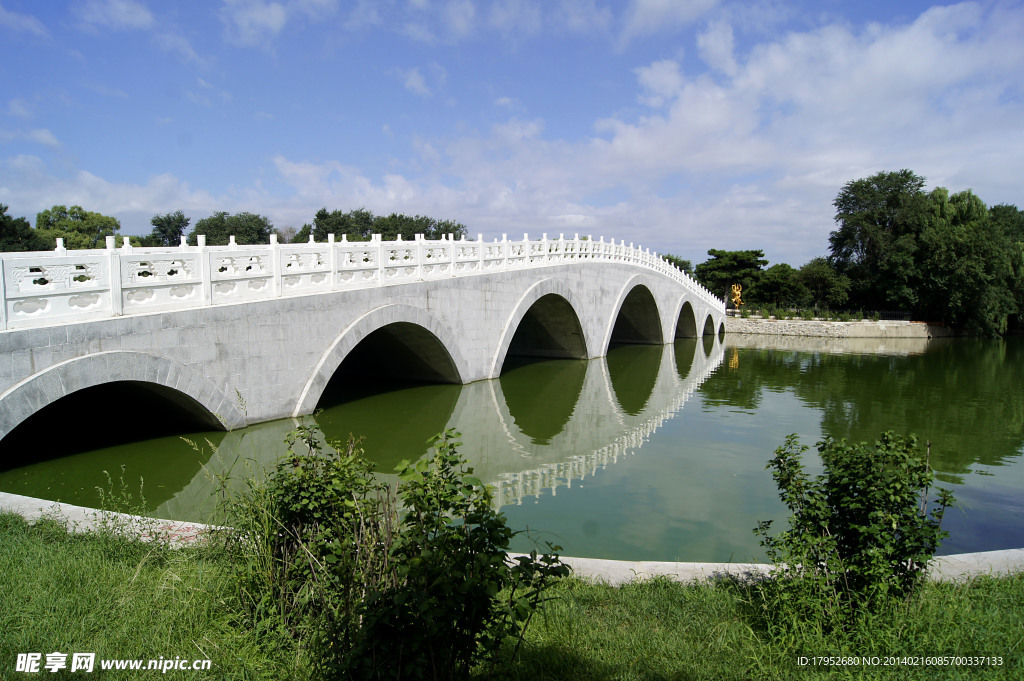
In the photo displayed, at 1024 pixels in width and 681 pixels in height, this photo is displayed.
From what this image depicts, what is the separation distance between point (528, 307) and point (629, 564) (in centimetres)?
1230

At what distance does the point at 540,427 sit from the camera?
1142 centimetres

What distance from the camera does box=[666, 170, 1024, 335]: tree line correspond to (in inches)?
1325

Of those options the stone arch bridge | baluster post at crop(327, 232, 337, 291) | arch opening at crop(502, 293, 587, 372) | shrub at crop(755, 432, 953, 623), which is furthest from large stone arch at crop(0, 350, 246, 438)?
arch opening at crop(502, 293, 587, 372)

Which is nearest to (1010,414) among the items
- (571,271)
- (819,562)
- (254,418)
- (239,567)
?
(571,271)

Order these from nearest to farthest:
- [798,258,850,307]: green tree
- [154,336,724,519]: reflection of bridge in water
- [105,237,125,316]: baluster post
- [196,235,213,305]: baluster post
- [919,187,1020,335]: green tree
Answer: [105,237,125,316]: baluster post < [154,336,724,519]: reflection of bridge in water < [196,235,213,305]: baluster post < [919,187,1020,335]: green tree < [798,258,850,307]: green tree

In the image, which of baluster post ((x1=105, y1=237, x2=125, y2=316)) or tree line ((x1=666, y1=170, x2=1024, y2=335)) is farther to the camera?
tree line ((x1=666, y1=170, x2=1024, y2=335))

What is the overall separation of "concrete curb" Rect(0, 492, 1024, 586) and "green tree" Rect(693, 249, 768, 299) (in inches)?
1565

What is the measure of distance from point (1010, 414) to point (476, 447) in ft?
38.1

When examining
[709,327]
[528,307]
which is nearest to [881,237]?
[709,327]

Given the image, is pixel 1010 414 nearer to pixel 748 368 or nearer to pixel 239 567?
pixel 748 368

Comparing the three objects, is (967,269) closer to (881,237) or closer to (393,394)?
(881,237)

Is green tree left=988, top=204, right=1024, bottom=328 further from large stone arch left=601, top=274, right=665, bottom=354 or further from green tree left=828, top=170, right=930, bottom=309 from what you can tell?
large stone arch left=601, top=274, right=665, bottom=354

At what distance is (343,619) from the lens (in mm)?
2771

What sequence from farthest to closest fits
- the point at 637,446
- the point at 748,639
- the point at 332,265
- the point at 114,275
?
1. the point at 332,265
2. the point at 637,446
3. the point at 114,275
4. the point at 748,639
